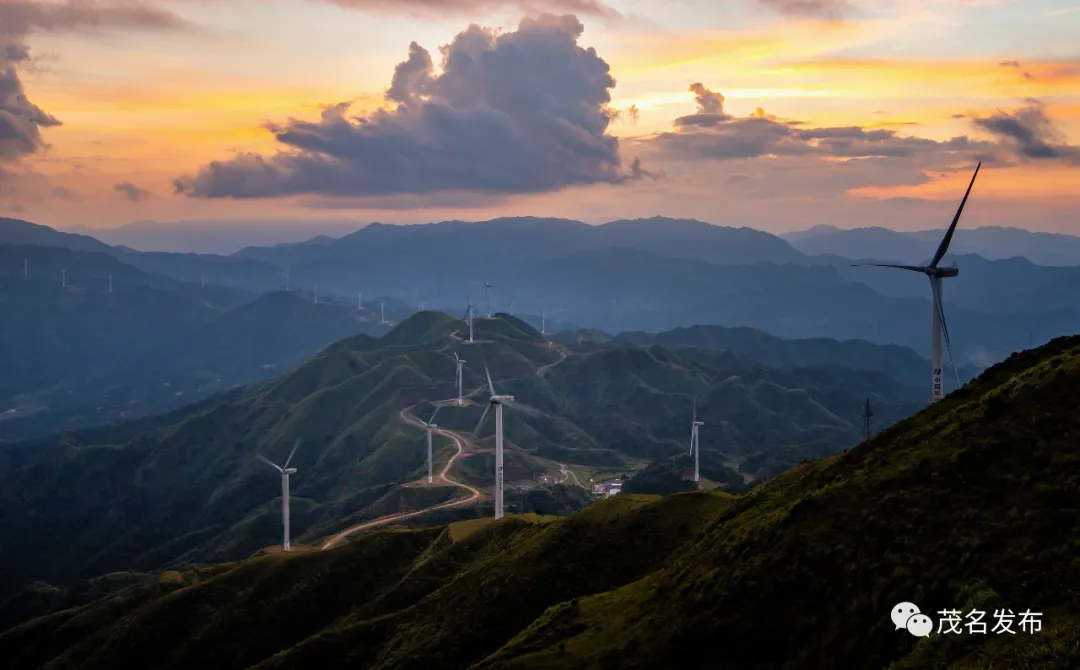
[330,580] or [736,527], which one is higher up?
[736,527]

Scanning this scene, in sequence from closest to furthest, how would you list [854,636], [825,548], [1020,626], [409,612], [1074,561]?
[1020,626]
[1074,561]
[854,636]
[825,548]
[409,612]

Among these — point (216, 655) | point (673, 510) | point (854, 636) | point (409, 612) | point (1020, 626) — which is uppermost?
point (1020, 626)

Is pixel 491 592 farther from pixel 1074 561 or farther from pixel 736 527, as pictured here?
pixel 1074 561

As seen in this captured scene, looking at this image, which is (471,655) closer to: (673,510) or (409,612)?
(409,612)

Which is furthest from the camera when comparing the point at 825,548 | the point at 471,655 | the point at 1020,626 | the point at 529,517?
the point at 529,517

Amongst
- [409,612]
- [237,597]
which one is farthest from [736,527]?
[237,597]

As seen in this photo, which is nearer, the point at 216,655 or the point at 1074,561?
the point at 1074,561

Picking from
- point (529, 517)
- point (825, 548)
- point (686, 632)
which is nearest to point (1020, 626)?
point (825, 548)
